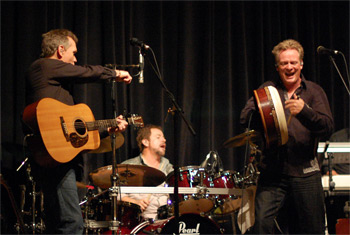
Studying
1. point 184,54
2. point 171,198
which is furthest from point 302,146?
point 184,54

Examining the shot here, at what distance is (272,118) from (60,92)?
156 centimetres

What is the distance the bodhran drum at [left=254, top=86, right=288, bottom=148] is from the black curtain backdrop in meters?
1.76

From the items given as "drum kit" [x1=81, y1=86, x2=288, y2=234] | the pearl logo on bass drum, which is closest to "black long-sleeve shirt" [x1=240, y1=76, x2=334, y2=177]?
"drum kit" [x1=81, y1=86, x2=288, y2=234]

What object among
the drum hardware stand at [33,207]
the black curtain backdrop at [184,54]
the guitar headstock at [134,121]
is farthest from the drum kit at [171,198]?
the black curtain backdrop at [184,54]

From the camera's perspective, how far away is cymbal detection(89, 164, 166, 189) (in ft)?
13.6

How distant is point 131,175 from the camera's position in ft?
14.1

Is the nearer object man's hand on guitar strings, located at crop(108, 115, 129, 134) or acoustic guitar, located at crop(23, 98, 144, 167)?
acoustic guitar, located at crop(23, 98, 144, 167)

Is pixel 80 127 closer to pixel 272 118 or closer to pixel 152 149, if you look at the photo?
pixel 272 118

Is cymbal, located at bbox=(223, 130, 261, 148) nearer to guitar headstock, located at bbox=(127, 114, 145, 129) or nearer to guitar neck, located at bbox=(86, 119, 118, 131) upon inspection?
guitar headstock, located at bbox=(127, 114, 145, 129)

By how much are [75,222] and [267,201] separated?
1.38 m

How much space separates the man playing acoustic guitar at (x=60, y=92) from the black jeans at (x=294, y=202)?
1.21m

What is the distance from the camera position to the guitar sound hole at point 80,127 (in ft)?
11.0

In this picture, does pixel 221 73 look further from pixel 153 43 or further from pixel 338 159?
pixel 338 159

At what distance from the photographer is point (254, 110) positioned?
3420 millimetres
